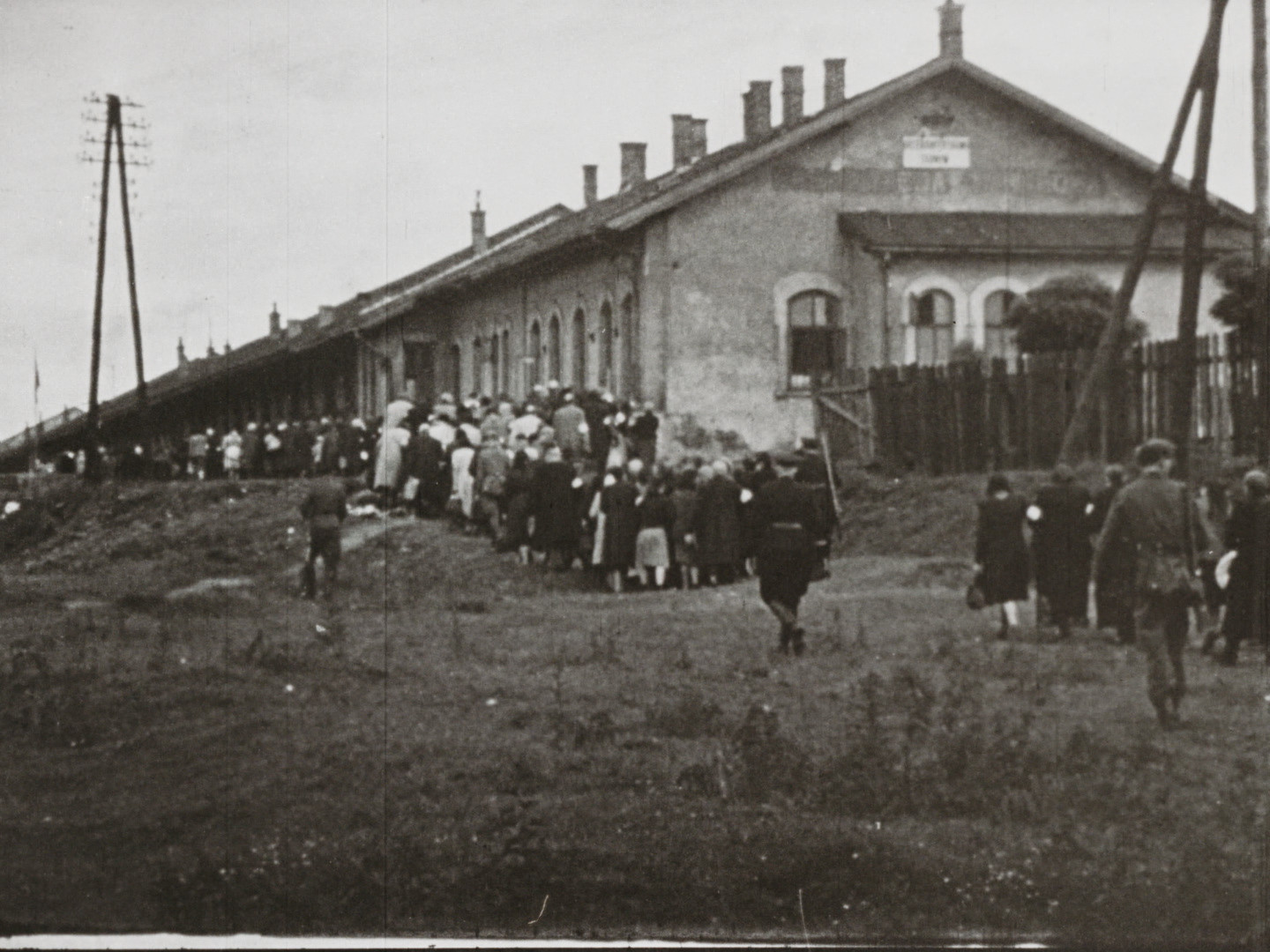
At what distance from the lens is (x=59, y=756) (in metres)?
13.6

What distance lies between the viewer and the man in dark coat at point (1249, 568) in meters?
14.8

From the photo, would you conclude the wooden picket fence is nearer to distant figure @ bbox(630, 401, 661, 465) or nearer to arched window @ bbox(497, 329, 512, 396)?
distant figure @ bbox(630, 401, 661, 465)

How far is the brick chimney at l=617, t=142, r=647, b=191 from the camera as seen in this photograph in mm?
47938

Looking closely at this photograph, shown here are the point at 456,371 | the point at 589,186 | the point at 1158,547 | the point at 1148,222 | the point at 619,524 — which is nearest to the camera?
the point at 1158,547

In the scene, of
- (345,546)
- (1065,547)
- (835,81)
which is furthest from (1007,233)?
(1065,547)

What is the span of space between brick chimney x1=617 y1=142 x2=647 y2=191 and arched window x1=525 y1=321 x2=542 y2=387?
813 centimetres

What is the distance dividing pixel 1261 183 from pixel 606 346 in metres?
20.4

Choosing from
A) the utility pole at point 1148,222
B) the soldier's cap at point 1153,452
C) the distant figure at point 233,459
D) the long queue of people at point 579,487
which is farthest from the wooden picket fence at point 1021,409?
the distant figure at point 233,459

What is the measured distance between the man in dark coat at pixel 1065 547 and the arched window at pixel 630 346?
16.3 meters

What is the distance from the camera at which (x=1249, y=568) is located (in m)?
15.1

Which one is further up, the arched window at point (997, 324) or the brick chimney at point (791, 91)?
the brick chimney at point (791, 91)

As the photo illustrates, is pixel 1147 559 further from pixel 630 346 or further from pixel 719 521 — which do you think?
pixel 630 346

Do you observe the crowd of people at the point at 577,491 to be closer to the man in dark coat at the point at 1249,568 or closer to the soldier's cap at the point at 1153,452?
the man in dark coat at the point at 1249,568

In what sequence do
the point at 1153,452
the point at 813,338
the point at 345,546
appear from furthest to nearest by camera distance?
the point at 813,338 < the point at 345,546 < the point at 1153,452
